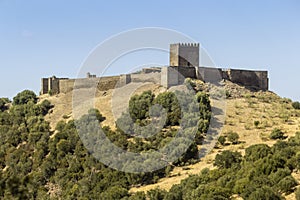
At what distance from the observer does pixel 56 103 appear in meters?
54.2

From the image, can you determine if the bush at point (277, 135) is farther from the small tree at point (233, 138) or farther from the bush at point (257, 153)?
the bush at point (257, 153)

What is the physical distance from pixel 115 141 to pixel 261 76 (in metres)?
16.7

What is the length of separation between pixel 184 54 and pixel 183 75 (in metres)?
2.51

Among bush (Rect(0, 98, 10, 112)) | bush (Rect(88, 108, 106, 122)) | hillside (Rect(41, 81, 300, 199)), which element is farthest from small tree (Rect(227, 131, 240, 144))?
bush (Rect(0, 98, 10, 112))

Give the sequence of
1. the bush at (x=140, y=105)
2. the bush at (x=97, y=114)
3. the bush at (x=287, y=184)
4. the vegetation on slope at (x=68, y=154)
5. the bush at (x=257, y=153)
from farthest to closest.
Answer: the bush at (x=97, y=114) → the bush at (x=140, y=105) → the vegetation on slope at (x=68, y=154) → the bush at (x=257, y=153) → the bush at (x=287, y=184)

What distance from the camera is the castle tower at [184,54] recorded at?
49312mm

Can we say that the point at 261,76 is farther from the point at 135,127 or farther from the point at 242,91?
the point at 135,127

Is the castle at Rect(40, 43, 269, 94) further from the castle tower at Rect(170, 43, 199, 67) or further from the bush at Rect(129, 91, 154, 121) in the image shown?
the bush at Rect(129, 91, 154, 121)

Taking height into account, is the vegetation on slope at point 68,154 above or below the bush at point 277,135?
below

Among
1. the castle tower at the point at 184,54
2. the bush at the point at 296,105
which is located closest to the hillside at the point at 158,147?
the bush at the point at 296,105

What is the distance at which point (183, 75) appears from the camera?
157ft

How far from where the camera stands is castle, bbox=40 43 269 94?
4744cm

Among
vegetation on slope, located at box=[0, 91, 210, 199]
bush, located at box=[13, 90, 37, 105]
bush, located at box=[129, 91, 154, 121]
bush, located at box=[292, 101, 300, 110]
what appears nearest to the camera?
vegetation on slope, located at box=[0, 91, 210, 199]

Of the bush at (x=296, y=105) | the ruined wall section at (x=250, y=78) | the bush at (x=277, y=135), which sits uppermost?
the ruined wall section at (x=250, y=78)
